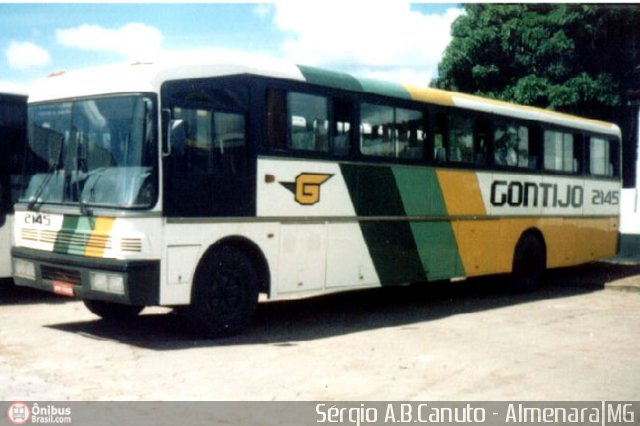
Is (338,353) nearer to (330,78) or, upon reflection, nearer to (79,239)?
(79,239)

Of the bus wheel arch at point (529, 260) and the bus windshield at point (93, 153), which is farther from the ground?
the bus windshield at point (93, 153)

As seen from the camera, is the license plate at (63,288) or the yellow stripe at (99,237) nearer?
the yellow stripe at (99,237)

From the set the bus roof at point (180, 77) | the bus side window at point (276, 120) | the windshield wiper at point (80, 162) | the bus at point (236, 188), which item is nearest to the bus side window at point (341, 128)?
the bus at point (236, 188)

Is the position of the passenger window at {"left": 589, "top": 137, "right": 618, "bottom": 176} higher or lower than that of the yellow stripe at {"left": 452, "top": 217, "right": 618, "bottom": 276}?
higher

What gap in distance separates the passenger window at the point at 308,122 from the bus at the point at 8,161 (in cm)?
432

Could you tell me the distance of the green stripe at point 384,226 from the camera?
11133 millimetres

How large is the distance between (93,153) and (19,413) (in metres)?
3.66

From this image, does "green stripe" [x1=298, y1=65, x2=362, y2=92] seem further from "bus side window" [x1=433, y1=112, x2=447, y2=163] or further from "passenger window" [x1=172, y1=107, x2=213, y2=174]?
"bus side window" [x1=433, y1=112, x2=447, y2=163]

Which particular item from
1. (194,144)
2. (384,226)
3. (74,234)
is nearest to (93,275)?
(74,234)

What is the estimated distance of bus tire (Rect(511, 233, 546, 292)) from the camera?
14586mm

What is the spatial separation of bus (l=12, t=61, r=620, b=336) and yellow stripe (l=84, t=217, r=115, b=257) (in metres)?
0.02

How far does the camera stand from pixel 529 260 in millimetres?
14969

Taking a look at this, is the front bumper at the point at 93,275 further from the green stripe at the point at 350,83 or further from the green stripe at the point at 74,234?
the green stripe at the point at 350,83

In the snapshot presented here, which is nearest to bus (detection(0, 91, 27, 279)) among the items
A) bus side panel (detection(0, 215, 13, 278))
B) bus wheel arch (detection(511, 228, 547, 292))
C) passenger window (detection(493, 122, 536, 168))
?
bus side panel (detection(0, 215, 13, 278))
